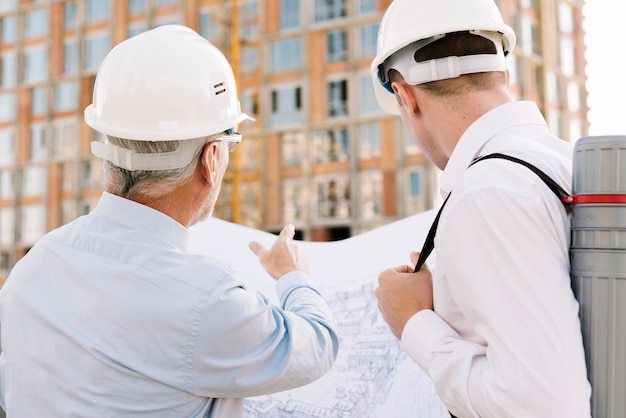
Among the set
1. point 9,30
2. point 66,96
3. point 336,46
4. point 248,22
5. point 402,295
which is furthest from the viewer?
point 9,30

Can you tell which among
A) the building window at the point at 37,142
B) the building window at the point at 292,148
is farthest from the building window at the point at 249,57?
the building window at the point at 37,142

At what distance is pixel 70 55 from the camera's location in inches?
1326

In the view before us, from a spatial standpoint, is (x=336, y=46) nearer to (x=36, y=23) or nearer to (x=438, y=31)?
(x=36, y=23)

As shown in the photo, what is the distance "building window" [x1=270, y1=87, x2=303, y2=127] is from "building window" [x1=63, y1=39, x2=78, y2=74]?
37.7 feet

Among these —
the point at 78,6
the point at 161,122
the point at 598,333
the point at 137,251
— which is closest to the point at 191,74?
the point at 161,122

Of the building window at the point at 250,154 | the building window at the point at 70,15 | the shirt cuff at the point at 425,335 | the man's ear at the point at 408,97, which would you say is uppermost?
the building window at the point at 70,15

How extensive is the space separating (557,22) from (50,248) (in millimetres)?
31074

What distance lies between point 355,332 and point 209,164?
1024 millimetres

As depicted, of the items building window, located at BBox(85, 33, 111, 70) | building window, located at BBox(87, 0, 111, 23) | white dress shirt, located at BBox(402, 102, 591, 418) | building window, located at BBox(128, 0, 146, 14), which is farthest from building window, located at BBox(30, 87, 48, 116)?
white dress shirt, located at BBox(402, 102, 591, 418)

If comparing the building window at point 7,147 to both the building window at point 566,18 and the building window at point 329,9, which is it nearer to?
the building window at point 329,9

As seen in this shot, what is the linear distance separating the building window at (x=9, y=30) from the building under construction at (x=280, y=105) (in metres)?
0.35

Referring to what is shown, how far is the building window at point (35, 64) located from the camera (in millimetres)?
34344

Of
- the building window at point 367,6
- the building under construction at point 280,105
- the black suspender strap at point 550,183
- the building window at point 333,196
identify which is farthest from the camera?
the building window at point 367,6

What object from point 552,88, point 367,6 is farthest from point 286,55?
point 552,88
